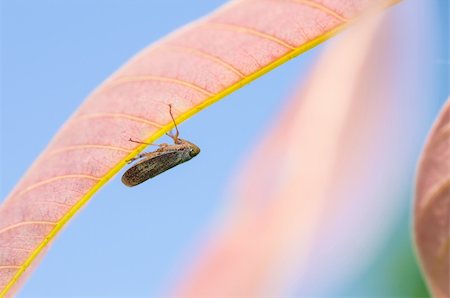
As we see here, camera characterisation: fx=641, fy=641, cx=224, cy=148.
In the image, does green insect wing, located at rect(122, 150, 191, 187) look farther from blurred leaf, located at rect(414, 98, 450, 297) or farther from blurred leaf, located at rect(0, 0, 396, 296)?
blurred leaf, located at rect(414, 98, 450, 297)

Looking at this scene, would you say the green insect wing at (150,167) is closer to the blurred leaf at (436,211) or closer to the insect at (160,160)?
the insect at (160,160)

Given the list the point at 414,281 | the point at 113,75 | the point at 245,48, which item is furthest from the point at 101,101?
the point at 414,281

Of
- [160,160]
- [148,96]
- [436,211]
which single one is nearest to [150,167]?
[160,160]

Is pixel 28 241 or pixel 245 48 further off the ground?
pixel 245 48

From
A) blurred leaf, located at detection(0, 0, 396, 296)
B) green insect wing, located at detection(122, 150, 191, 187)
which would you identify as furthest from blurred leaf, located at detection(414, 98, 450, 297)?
green insect wing, located at detection(122, 150, 191, 187)

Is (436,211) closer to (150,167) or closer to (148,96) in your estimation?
(148,96)

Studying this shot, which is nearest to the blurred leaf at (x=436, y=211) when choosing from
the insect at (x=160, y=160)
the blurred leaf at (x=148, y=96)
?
the blurred leaf at (x=148, y=96)

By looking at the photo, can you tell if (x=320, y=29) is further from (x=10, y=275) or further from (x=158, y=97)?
(x=10, y=275)
